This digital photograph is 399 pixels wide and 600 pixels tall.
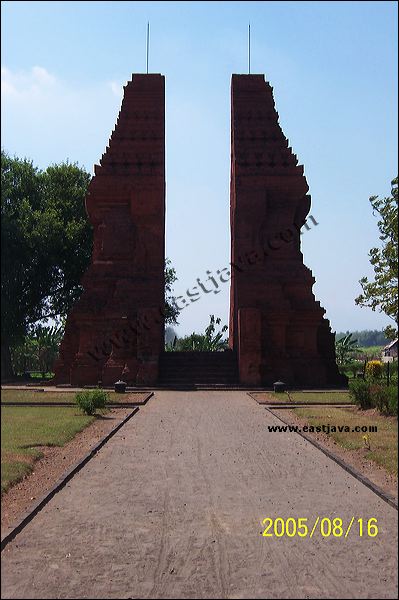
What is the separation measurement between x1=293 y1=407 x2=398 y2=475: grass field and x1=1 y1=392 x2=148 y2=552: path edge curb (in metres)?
1.68

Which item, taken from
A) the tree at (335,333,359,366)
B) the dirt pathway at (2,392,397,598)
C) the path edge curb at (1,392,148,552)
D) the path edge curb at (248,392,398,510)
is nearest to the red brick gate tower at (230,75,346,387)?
the tree at (335,333,359,366)

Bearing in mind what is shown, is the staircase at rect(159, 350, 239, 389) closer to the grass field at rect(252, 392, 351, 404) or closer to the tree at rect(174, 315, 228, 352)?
the grass field at rect(252, 392, 351, 404)

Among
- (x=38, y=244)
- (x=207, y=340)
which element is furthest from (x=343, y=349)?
(x=38, y=244)

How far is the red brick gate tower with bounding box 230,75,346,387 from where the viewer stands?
22609 mm

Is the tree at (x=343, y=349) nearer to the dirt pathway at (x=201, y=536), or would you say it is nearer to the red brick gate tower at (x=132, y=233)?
the red brick gate tower at (x=132, y=233)

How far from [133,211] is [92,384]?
6677mm

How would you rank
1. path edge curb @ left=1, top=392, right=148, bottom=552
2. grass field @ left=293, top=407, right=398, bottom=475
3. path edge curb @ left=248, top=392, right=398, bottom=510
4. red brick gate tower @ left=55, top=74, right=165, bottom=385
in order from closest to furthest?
grass field @ left=293, top=407, right=398, bottom=475
path edge curb @ left=248, top=392, right=398, bottom=510
path edge curb @ left=1, top=392, right=148, bottom=552
red brick gate tower @ left=55, top=74, right=165, bottom=385

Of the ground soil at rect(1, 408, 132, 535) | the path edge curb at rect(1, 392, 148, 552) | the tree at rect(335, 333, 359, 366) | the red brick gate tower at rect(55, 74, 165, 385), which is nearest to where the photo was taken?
the path edge curb at rect(1, 392, 148, 552)

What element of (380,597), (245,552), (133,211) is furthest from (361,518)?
(133,211)

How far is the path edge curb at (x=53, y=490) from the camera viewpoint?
3779 mm

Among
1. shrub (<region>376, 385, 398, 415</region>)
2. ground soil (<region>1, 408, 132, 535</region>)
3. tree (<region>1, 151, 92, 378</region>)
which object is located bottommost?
ground soil (<region>1, 408, 132, 535</region>)

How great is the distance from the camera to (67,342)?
10727mm

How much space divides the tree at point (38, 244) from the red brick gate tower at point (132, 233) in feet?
14.9

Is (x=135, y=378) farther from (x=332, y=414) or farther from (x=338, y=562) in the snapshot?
(x=338, y=562)
